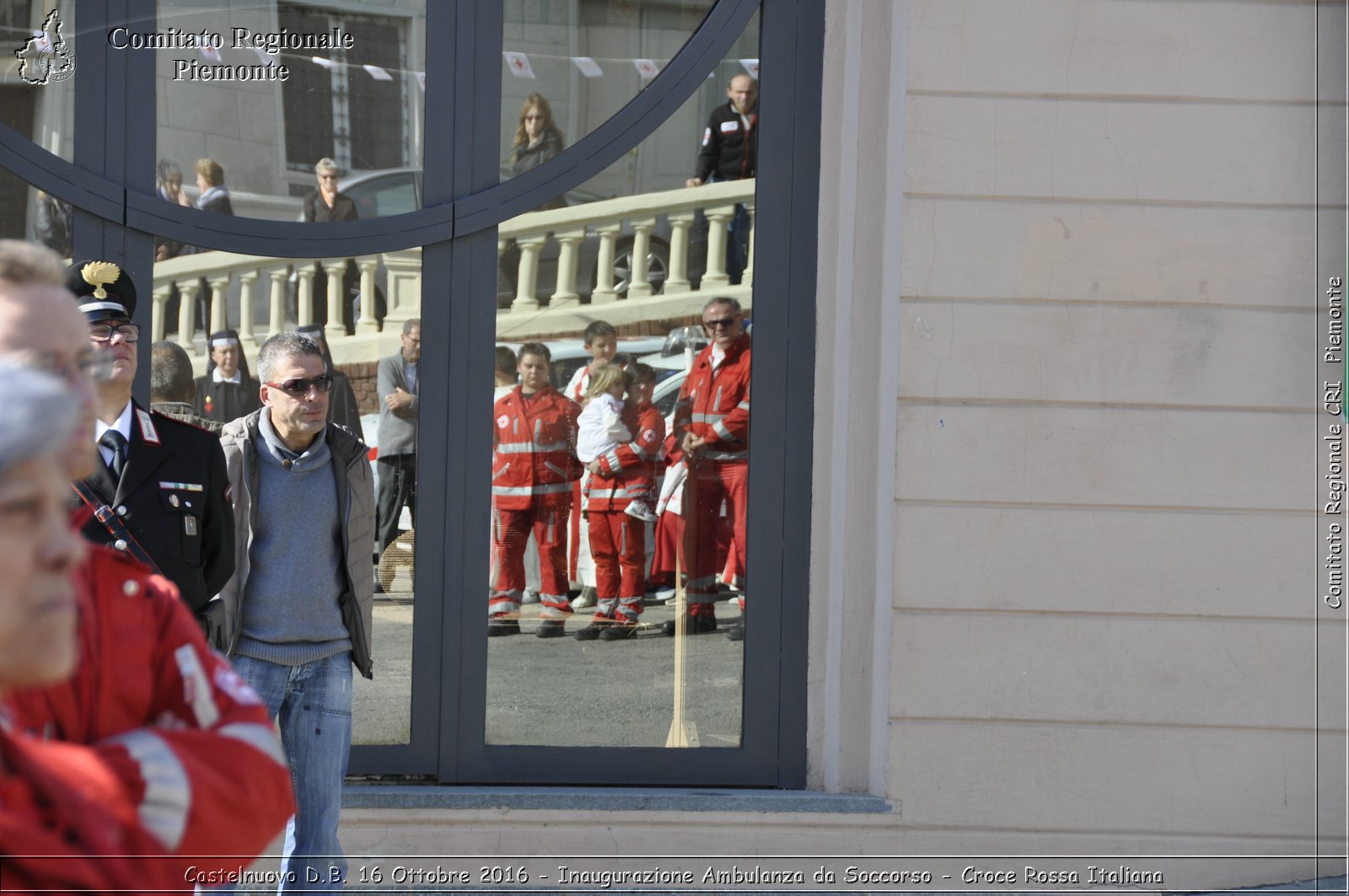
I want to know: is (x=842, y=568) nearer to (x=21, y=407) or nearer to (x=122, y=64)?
(x=122, y=64)

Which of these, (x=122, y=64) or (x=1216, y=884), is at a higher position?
(x=122, y=64)

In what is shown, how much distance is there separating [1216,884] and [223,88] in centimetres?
473

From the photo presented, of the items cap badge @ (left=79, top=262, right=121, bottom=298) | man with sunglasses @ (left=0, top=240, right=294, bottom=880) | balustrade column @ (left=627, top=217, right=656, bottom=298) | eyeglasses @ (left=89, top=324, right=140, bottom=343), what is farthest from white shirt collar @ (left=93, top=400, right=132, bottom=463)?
balustrade column @ (left=627, top=217, right=656, bottom=298)

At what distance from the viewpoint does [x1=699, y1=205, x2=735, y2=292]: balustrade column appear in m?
4.58

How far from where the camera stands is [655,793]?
4344 mm

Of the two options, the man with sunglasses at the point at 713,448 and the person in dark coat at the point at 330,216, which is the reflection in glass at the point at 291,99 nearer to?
the person in dark coat at the point at 330,216

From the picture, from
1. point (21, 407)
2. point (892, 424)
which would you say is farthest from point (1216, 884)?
point (21, 407)

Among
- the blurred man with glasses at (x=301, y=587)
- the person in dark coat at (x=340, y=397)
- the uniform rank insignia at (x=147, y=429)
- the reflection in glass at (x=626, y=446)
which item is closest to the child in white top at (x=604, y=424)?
the reflection in glass at (x=626, y=446)

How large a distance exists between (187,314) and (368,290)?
0.68 m

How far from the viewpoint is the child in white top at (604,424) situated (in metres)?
4.65

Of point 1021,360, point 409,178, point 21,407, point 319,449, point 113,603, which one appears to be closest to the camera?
point 21,407

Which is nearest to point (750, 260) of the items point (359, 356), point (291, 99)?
point (359, 356)

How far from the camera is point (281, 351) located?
3.55 m

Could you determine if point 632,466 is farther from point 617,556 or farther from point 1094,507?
point 1094,507
